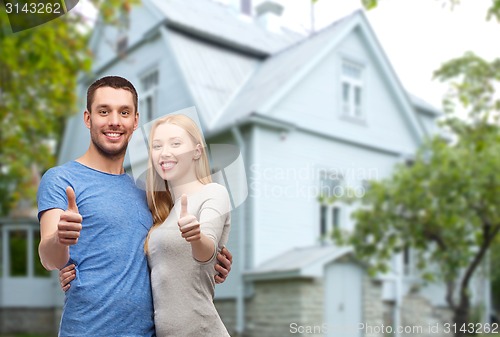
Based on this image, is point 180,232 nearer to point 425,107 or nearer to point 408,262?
point 408,262

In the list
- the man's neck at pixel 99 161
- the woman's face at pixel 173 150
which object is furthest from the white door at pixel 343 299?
the woman's face at pixel 173 150

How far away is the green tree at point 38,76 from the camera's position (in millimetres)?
7410

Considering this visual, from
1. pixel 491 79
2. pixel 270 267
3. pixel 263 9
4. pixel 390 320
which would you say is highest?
pixel 263 9

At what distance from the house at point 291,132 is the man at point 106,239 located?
29.7 ft

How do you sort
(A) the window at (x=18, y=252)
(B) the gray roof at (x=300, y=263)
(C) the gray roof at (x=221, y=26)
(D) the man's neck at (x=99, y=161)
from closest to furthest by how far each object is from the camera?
(D) the man's neck at (x=99, y=161), (B) the gray roof at (x=300, y=263), (C) the gray roof at (x=221, y=26), (A) the window at (x=18, y=252)

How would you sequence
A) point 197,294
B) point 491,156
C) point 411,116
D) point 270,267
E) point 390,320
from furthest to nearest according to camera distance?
point 411,116 < point 390,320 < point 270,267 < point 491,156 < point 197,294

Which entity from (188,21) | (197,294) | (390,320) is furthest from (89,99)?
(390,320)

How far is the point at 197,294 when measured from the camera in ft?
4.58

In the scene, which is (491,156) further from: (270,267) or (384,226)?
(270,267)

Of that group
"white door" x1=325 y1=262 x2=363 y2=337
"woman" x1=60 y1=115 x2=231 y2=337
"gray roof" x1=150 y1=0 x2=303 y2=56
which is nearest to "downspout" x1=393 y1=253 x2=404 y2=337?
"white door" x1=325 y1=262 x2=363 y2=337

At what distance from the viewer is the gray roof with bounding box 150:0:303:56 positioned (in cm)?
1280

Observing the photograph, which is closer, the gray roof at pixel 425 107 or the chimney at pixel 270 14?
the chimney at pixel 270 14

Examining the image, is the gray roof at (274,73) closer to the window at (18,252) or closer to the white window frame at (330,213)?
the white window frame at (330,213)

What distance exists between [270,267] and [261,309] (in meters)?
0.74
